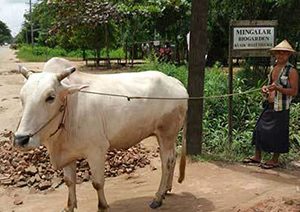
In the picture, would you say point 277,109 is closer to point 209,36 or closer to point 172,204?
point 172,204

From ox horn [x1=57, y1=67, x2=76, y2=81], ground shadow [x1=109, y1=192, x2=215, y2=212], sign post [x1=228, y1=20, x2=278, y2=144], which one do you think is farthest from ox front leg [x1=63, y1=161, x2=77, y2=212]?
sign post [x1=228, y1=20, x2=278, y2=144]

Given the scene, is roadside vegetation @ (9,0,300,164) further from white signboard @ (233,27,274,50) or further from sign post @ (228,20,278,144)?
white signboard @ (233,27,274,50)

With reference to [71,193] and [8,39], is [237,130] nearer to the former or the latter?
[71,193]

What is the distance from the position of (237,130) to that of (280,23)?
486cm

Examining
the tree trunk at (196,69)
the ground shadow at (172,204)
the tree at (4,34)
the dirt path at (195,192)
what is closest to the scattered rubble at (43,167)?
the dirt path at (195,192)

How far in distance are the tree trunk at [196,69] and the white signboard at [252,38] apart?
597 millimetres

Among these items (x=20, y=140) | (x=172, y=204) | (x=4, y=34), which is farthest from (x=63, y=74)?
(x=4, y=34)

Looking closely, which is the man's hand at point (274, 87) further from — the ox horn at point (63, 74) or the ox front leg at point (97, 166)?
the ox horn at point (63, 74)

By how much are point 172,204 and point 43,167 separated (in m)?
2.33

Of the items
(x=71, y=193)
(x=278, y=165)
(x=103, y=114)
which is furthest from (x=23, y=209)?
(x=278, y=165)

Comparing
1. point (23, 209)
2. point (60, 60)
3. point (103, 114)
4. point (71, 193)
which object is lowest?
point (23, 209)

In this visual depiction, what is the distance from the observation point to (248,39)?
7520 mm

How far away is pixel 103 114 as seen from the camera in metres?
5.02

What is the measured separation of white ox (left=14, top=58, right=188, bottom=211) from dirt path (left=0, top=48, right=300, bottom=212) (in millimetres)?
312
